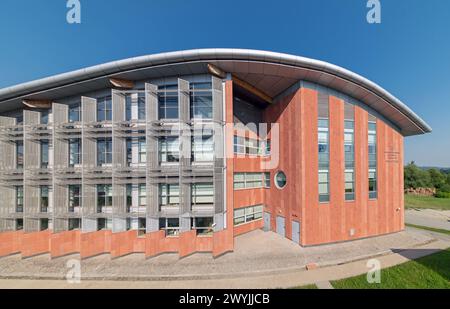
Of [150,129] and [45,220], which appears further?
[45,220]

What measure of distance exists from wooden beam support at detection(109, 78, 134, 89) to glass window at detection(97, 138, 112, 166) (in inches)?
157

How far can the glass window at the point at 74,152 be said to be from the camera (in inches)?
535

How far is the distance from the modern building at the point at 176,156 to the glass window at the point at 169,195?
84 millimetres

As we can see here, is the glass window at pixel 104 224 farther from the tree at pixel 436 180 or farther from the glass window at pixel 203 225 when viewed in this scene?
the tree at pixel 436 180

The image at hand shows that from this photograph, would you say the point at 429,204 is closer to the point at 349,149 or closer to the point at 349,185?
the point at 349,185

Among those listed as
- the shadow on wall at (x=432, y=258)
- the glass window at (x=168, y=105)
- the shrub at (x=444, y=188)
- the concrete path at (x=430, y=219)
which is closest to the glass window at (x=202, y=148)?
the glass window at (x=168, y=105)

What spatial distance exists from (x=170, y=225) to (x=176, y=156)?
497cm

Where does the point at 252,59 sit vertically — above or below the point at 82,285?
above

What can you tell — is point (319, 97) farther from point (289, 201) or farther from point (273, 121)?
point (289, 201)

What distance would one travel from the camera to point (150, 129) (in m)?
12.4

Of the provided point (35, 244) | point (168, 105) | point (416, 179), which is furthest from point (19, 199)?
point (416, 179)

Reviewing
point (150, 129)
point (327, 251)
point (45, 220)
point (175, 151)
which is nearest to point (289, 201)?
point (327, 251)
